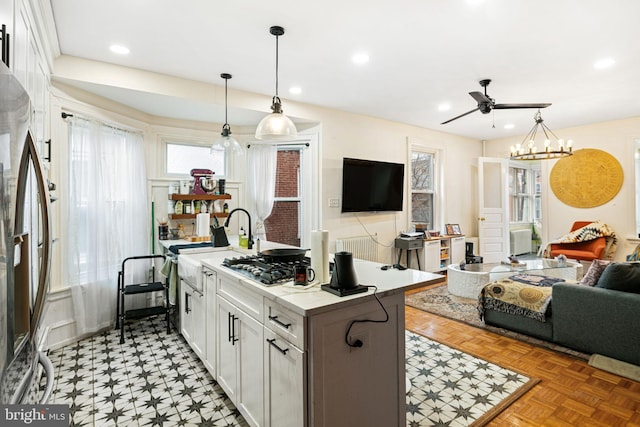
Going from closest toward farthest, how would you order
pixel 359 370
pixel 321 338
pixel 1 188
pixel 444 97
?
pixel 1 188
pixel 321 338
pixel 359 370
pixel 444 97

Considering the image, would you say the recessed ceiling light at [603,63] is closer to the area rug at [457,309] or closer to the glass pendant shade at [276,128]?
the area rug at [457,309]

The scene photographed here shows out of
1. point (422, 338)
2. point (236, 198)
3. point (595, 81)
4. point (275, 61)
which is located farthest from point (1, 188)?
point (595, 81)

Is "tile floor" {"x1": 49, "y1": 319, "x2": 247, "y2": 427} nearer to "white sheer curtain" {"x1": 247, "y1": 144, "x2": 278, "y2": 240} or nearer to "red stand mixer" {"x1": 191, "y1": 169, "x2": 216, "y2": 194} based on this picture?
"red stand mixer" {"x1": 191, "y1": 169, "x2": 216, "y2": 194}

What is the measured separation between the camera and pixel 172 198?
3.94m

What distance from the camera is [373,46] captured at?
2.84 meters

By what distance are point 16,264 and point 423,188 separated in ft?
19.4

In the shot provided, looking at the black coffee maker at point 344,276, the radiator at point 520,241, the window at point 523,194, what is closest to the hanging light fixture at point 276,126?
the black coffee maker at point 344,276

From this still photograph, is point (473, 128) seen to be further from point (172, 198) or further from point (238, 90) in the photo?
point (172, 198)

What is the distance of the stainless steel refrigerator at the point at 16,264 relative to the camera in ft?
2.69

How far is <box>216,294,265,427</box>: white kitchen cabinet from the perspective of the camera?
1.72 metres

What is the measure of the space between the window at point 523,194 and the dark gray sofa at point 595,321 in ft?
18.5

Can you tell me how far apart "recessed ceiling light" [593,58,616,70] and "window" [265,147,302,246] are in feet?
11.4

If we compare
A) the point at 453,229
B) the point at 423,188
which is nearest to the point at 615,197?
the point at 453,229

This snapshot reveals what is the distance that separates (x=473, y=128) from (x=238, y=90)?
168 inches
